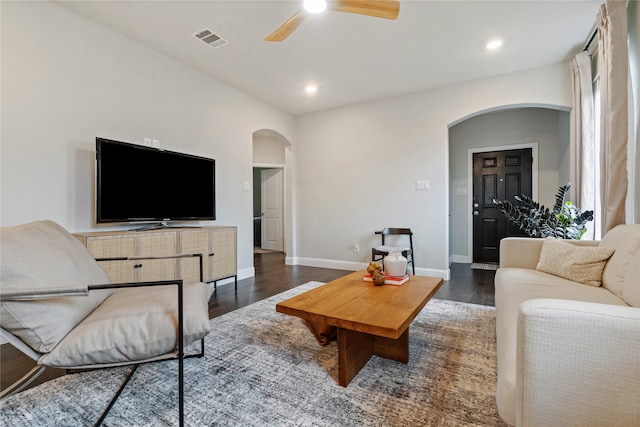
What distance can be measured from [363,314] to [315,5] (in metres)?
1.97

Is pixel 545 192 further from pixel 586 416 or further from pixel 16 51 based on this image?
pixel 16 51

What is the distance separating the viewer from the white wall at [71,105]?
2.22m

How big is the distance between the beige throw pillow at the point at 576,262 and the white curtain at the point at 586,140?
134 centimetres

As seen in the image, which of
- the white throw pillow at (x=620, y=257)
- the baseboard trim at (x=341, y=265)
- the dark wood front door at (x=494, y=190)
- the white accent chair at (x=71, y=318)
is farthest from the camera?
the dark wood front door at (x=494, y=190)

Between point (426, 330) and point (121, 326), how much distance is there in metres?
1.99

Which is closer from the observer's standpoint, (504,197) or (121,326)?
(121,326)

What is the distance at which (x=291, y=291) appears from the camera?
135 inches

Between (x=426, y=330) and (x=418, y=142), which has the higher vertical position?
(x=418, y=142)

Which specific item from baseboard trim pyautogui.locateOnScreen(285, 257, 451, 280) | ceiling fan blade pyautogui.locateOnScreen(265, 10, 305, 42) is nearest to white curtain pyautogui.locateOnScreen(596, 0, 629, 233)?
baseboard trim pyautogui.locateOnScreen(285, 257, 451, 280)

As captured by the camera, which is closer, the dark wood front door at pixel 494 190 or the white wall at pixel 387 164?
the white wall at pixel 387 164

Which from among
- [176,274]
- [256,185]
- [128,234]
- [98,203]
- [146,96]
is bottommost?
[176,274]

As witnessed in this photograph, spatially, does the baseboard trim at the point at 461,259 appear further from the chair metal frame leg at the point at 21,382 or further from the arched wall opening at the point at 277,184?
the chair metal frame leg at the point at 21,382

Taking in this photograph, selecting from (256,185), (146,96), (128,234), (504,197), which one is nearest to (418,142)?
(504,197)

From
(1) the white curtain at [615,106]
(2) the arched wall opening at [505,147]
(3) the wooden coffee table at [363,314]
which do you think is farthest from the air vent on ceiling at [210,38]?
(1) the white curtain at [615,106]
